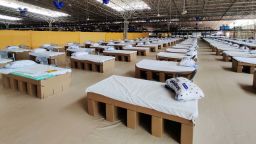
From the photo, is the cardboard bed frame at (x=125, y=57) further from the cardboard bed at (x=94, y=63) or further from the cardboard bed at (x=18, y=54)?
the cardboard bed at (x=18, y=54)

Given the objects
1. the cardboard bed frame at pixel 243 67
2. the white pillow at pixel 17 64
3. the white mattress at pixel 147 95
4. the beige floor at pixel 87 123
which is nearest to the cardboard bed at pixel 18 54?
the white pillow at pixel 17 64

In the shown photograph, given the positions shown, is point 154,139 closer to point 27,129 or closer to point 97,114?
point 97,114

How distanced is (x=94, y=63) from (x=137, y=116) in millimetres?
3643

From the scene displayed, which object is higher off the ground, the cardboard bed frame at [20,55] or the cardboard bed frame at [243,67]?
the cardboard bed frame at [20,55]

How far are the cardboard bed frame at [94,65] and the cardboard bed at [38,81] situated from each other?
1.75 meters

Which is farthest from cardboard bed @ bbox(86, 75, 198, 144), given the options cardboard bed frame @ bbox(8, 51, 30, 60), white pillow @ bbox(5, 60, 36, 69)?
cardboard bed frame @ bbox(8, 51, 30, 60)

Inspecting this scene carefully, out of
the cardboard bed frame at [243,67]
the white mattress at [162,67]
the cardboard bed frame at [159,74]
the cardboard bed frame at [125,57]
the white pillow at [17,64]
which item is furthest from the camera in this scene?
the cardboard bed frame at [125,57]

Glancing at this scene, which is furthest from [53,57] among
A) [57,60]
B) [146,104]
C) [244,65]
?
[244,65]

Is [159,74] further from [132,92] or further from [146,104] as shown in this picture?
[146,104]

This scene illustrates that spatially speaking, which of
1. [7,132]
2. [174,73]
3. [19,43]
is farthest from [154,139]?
[19,43]

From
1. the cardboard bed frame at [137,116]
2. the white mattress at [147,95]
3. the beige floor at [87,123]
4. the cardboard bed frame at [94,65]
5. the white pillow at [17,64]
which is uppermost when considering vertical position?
the white pillow at [17,64]

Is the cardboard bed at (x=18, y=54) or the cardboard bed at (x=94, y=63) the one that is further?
the cardboard bed at (x=18, y=54)

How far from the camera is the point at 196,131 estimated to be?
7.17 feet

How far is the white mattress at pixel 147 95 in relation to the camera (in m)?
1.91
